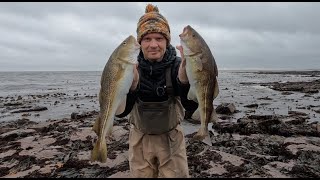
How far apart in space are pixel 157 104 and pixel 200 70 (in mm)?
1325

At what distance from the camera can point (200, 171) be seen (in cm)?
736

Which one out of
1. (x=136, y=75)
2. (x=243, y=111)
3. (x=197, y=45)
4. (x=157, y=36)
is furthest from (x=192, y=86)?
(x=243, y=111)

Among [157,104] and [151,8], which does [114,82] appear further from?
[151,8]

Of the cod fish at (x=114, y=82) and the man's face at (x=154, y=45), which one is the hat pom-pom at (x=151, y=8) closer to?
the man's face at (x=154, y=45)

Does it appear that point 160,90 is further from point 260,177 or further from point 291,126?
point 291,126

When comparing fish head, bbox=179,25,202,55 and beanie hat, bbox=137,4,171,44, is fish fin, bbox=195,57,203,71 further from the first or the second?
beanie hat, bbox=137,4,171,44

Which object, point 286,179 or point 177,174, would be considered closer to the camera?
point 177,174

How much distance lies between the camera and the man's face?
469cm

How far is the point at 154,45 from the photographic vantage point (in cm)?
468

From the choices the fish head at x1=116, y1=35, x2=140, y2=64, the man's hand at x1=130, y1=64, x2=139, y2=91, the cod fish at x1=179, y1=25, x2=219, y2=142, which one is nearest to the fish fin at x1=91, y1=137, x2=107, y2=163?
the man's hand at x1=130, y1=64, x2=139, y2=91

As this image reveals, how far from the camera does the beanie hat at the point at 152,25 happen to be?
15.2 ft

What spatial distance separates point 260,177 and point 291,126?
20.1 ft

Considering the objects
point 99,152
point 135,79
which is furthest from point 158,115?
point 99,152

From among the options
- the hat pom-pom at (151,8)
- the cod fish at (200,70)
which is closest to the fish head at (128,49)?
the cod fish at (200,70)
